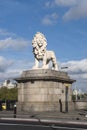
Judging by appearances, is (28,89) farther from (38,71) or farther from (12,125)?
(12,125)

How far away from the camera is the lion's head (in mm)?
34053

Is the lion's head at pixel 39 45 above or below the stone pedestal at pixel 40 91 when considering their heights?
above

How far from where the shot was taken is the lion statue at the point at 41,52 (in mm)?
33906

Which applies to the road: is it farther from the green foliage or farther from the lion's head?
the green foliage

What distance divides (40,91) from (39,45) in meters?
4.59

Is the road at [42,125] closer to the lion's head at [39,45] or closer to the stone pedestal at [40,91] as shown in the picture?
the stone pedestal at [40,91]

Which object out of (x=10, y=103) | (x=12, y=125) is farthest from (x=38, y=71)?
(x=12, y=125)

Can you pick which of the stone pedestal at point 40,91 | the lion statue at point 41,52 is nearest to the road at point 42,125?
the stone pedestal at point 40,91

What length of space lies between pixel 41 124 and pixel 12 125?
2.40 feet

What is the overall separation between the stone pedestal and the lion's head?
6.30 ft

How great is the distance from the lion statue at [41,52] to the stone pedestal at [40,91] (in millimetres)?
1294

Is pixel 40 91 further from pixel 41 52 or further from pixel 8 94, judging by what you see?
pixel 8 94

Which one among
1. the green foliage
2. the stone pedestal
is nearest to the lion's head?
the stone pedestal

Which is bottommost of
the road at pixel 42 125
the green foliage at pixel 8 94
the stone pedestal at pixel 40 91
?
the road at pixel 42 125
